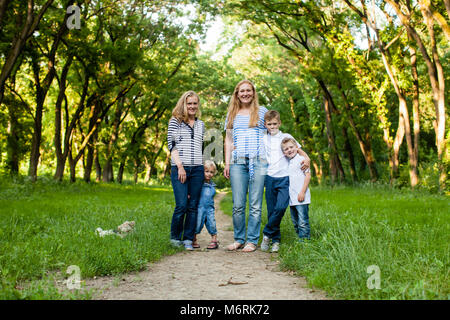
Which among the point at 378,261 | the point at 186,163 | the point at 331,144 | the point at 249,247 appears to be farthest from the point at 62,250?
the point at 331,144

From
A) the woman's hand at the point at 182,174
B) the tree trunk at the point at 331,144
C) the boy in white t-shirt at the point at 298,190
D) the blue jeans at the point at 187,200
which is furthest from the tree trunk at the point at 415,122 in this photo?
the woman's hand at the point at 182,174

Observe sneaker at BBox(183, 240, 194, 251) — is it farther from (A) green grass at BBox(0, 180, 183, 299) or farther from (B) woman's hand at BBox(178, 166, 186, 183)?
(B) woman's hand at BBox(178, 166, 186, 183)

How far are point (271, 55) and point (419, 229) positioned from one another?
22.5 m

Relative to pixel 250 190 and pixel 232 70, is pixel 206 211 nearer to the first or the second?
pixel 250 190

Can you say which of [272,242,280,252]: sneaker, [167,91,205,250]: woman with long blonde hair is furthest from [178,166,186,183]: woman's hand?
[272,242,280,252]: sneaker

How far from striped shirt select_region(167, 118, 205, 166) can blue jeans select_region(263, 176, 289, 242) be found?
1117mm

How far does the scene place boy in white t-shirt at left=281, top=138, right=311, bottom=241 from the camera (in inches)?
236

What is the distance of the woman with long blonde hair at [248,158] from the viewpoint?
245 inches

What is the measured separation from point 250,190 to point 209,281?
208 centimetres

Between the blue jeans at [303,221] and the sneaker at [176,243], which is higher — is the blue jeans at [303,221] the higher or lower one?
the higher one

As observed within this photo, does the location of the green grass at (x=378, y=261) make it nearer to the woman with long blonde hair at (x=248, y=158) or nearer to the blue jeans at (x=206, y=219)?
the woman with long blonde hair at (x=248, y=158)

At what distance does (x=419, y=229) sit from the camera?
6.22 m

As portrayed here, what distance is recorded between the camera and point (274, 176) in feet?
20.4
